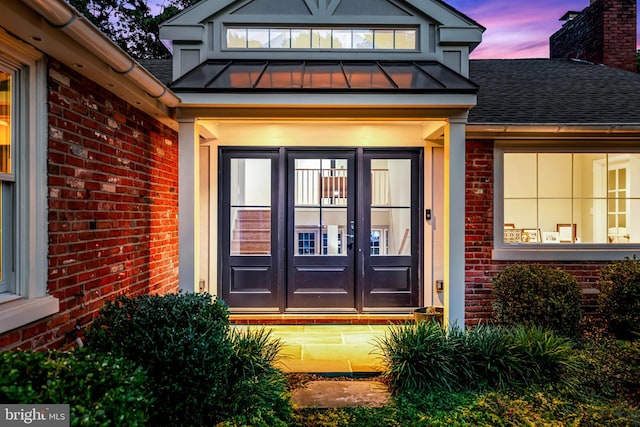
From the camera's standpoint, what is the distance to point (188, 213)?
15.2 ft

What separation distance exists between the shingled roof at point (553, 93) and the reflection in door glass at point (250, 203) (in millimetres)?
3052

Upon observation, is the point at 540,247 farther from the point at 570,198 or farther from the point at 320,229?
the point at 320,229

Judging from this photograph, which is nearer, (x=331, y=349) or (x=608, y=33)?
(x=331, y=349)

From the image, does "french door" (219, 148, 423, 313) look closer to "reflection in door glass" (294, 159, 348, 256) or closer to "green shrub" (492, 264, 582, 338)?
"reflection in door glass" (294, 159, 348, 256)

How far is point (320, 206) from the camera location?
255 inches

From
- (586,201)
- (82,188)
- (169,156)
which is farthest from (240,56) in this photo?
(586,201)

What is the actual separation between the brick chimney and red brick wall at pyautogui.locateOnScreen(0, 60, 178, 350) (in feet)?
26.2

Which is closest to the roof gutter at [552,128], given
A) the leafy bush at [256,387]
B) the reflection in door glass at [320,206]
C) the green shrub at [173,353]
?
the reflection in door glass at [320,206]

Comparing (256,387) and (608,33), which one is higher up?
(608,33)

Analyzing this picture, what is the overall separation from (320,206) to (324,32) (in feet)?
7.78

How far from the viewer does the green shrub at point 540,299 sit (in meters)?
4.93

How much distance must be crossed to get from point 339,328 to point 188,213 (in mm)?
2732

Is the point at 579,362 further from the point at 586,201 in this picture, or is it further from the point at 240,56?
the point at 240,56

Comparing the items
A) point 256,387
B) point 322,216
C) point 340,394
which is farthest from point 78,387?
point 322,216
